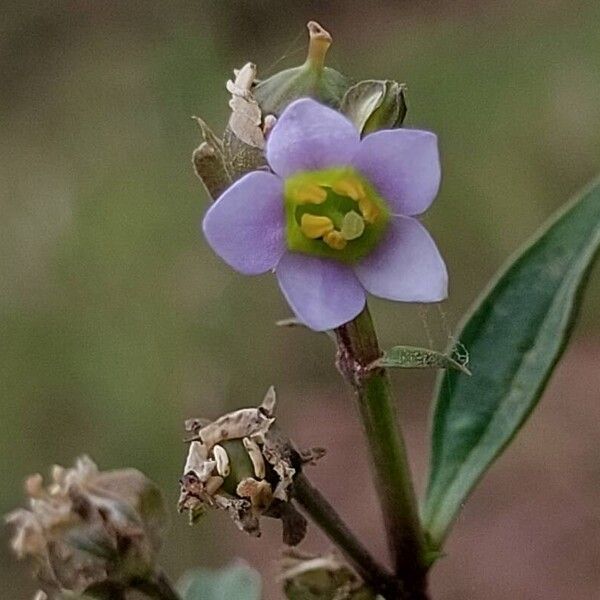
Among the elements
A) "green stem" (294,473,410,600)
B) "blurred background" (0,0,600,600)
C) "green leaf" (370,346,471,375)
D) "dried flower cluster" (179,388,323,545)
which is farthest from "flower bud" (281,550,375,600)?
"blurred background" (0,0,600,600)

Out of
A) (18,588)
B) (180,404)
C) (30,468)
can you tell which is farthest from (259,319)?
(18,588)

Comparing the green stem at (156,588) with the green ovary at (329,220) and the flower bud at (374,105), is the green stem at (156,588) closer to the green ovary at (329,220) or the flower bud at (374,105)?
the green ovary at (329,220)

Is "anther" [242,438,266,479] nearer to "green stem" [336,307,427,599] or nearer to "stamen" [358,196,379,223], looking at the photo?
"green stem" [336,307,427,599]

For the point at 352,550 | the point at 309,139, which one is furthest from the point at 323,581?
the point at 309,139

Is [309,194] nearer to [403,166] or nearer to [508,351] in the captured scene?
[403,166]

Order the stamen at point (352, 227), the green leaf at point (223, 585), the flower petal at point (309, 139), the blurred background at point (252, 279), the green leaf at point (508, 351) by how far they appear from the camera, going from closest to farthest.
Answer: the flower petal at point (309, 139), the stamen at point (352, 227), the green leaf at point (508, 351), the green leaf at point (223, 585), the blurred background at point (252, 279)

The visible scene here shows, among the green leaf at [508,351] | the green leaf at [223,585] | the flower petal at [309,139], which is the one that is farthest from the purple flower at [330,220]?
the green leaf at [223,585]
